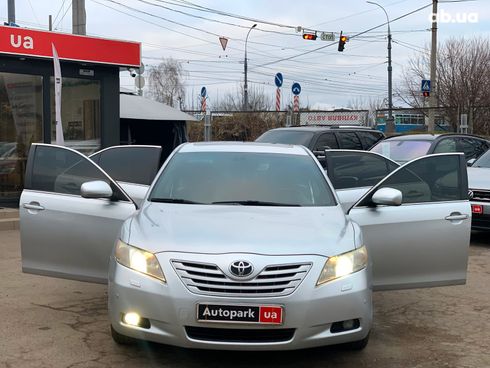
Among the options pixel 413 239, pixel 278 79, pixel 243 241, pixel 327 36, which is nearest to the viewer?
pixel 243 241

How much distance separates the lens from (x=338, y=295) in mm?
3775

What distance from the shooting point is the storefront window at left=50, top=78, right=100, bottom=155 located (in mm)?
12466

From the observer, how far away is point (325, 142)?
12.2 meters

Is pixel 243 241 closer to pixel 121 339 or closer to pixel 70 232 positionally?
pixel 121 339

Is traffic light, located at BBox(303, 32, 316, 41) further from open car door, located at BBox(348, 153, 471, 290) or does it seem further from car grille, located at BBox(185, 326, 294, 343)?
car grille, located at BBox(185, 326, 294, 343)

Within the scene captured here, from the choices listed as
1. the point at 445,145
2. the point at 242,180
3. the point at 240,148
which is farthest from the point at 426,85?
the point at 242,180

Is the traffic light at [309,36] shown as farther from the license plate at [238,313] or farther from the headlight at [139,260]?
the license plate at [238,313]

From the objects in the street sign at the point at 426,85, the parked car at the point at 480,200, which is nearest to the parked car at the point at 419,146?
the parked car at the point at 480,200

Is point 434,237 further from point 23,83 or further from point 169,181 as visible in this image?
point 23,83

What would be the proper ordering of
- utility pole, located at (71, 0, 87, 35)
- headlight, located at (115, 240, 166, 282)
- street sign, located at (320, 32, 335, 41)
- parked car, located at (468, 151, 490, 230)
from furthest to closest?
street sign, located at (320, 32, 335, 41) → utility pole, located at (71, 0, 87, 35) → parked car, located at (468, 151, 490, 230) → headlight, located at (115, 240, 166, 282)

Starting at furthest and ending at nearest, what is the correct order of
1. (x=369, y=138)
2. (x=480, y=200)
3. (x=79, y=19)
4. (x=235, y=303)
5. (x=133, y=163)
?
(x=79, y=19) → (x=369, y=138) → (x=480, y=200) → (x=133, y=163) → (x=235, y=303)

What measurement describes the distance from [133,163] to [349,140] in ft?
24.5

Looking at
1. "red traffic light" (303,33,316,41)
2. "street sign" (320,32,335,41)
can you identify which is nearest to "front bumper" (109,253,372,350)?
"red traffic light" (303,33,316,41)

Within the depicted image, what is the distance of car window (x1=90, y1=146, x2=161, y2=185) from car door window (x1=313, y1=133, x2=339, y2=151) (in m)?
6.04
